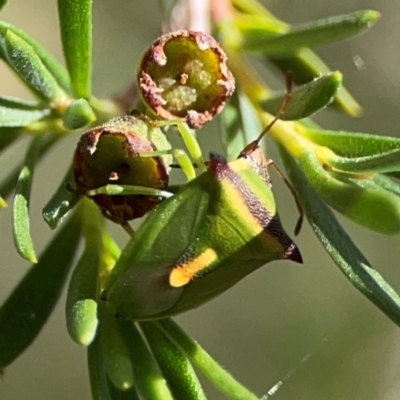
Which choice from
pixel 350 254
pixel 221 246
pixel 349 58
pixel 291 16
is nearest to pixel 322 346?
pixel 349 58

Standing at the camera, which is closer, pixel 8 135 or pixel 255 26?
pixel 8 135

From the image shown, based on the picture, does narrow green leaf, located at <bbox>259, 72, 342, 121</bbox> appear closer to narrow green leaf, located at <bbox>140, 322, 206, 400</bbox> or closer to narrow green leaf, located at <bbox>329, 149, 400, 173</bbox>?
narrow green leaf, located at <bbox>329, 149, 400, 173</bbox>

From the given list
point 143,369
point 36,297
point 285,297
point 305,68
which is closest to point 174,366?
point 143,369

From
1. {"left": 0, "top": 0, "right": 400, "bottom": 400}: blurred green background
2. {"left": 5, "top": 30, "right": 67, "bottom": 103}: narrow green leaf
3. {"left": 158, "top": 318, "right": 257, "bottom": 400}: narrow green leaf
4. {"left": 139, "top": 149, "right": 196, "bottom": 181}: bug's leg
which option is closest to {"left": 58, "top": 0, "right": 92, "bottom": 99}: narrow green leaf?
{"left": 5, "top": 30, "right": 67, "bottom": 103}: narrow green leaf

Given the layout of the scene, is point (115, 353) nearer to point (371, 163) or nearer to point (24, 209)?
point (24, 209)

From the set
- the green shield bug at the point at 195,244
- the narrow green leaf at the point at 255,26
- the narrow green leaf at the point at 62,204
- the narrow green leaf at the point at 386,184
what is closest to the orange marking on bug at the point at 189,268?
the green shield bug at the point at 195,244
